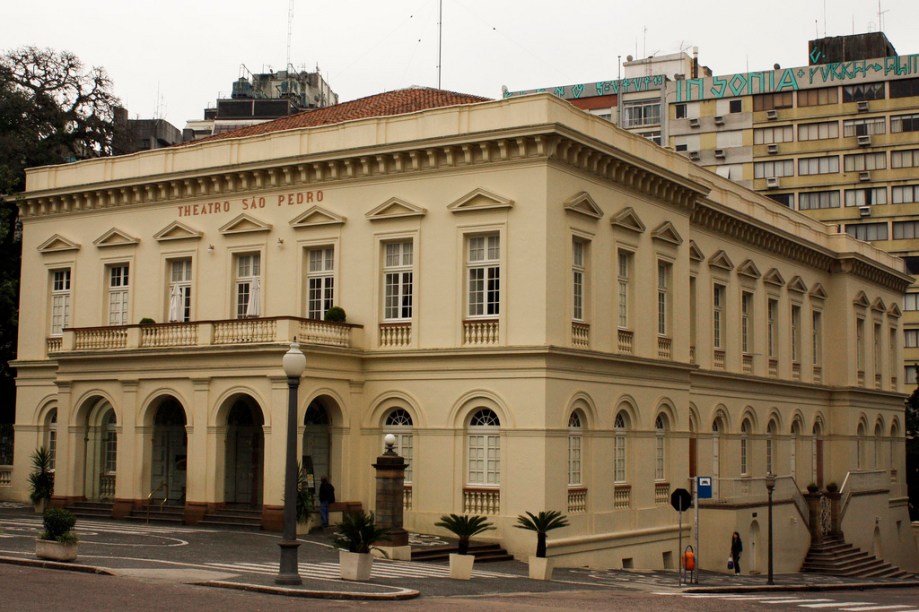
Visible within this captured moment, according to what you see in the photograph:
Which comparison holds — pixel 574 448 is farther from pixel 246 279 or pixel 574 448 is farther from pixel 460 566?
pixel 246 279

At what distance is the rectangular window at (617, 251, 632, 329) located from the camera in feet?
115

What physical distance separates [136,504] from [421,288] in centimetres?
976

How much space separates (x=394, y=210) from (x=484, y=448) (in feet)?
22.3

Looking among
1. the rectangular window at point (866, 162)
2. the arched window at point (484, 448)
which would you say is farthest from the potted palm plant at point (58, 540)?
the rectangular window at point (866, 162)

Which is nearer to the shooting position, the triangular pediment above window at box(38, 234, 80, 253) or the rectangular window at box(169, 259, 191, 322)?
the rectangular window at box(169, 259, 191, 322)

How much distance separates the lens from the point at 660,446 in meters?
36.9

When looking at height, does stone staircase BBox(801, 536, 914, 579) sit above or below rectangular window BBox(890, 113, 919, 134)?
below

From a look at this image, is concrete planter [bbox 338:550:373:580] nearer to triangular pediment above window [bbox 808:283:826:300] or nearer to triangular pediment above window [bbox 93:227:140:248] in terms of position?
triangular pediment above window [bbox 93:227:140:248]

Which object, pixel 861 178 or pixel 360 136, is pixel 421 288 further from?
pixel 861 178

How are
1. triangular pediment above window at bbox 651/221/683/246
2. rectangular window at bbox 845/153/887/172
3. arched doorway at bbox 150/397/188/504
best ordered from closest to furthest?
arched doorway at bbox 150/397/188/504 → triangular pediment above window at bbox 651/221/683/246 → rectangular window at bbox 845/153/887/172

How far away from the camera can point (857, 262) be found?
53.3m

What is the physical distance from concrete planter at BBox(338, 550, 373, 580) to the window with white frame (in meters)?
13.0

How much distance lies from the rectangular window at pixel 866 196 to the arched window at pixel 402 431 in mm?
54793

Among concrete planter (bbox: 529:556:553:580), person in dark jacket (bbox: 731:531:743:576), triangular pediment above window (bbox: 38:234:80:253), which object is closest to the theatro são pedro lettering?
triangular pediment above window (bbox: 38:234:80:253)
